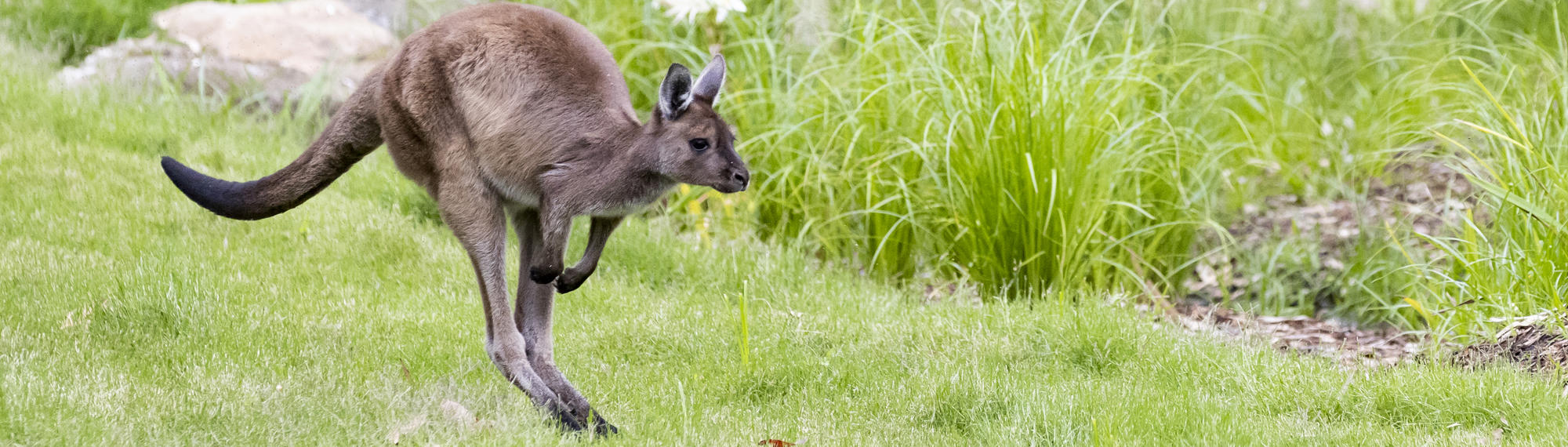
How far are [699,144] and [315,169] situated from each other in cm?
139

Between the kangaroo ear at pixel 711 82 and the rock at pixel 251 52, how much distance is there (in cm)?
535

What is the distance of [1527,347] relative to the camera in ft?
17.0

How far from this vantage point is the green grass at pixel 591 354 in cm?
424

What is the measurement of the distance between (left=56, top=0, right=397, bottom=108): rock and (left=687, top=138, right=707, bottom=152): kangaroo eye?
18.0ft

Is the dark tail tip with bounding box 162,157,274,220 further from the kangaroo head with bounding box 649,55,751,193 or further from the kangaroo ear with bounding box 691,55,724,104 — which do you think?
the kangaroo ear with bounding box 691,55,724,104

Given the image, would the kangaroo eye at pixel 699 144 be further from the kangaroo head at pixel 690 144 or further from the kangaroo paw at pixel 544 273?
the kangaroo paw at pixel 544 273

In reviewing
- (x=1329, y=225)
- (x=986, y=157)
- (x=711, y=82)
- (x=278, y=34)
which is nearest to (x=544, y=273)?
(x=711, y=82)

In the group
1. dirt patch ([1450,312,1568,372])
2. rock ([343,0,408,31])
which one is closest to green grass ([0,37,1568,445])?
dirt patch ([1450,312,1568,372])

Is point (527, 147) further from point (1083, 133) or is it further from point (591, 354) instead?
point (1083, 133)

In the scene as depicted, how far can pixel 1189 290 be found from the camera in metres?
7.67

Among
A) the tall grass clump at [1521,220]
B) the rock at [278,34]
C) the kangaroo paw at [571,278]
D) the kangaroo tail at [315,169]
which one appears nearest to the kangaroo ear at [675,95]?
the kangaroo paw at [571,278]

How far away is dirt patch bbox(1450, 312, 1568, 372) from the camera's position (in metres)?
5.02

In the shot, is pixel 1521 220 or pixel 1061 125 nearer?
pixel 1521 220

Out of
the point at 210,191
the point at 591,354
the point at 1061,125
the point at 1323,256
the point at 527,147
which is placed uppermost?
the point at 527,147
